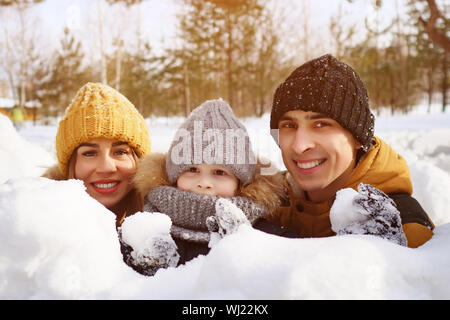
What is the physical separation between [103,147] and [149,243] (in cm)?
122

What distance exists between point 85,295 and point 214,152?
1.09 m

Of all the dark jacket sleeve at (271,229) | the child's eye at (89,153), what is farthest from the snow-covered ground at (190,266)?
the child's eye at (89,153)

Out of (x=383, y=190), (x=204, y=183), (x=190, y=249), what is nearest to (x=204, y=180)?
(x=204, y=183)

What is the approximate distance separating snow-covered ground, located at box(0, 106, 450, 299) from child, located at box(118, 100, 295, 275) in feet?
2.28

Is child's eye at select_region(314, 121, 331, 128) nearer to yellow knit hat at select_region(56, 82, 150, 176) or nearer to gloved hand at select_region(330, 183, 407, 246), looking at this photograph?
gloved hand at select_region(330, 183, 407, 246)

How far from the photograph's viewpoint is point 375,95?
28.6 m

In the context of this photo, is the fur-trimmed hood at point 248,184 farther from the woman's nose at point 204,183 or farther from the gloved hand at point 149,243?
the gloved hand at point 149,243

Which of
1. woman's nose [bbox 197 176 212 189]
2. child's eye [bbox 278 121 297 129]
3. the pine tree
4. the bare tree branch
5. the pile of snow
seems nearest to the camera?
woman's nose [bbox 197 176 212 189]

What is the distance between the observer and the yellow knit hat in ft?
6.60

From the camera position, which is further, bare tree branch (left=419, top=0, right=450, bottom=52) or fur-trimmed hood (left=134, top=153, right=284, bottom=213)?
bare tree branch (left=419, top=0, right=450, bottom=52)

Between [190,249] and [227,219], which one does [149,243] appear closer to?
[227,219]

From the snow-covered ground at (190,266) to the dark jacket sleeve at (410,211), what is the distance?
639mm

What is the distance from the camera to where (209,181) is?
1.69 m

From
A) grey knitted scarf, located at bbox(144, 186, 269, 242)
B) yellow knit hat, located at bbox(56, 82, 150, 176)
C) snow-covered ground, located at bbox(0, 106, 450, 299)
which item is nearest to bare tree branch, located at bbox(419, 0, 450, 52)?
yellow knit hat, located at bbox(56, 82, 150, 176)
